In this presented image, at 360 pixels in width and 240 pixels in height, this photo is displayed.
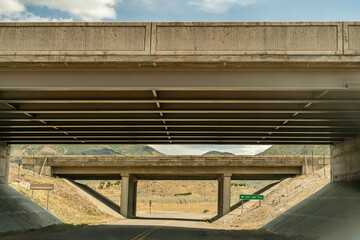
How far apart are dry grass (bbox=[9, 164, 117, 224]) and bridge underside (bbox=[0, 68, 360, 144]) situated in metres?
12.0

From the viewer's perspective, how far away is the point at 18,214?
26844 mm

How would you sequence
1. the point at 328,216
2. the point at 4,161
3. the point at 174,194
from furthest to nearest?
the point at 174,194 < the point at 4,161 < the point at 328,216

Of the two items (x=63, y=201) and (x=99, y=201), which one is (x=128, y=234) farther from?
(x=99, y=201)

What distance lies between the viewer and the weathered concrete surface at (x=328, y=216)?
1866 cm

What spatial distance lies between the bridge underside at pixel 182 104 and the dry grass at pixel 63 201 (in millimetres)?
12039

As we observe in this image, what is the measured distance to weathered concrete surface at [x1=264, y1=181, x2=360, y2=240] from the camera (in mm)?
18656

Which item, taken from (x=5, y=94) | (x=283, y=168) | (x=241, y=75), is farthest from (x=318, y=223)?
(x=283, y=168)

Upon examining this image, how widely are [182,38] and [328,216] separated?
12.0m

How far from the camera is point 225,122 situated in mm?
23141

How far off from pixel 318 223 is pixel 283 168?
101 ft

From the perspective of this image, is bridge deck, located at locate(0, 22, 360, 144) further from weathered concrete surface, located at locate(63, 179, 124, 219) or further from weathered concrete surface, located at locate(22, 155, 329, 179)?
weathered concrete surface, located at locate(63, 179, 124, 219)

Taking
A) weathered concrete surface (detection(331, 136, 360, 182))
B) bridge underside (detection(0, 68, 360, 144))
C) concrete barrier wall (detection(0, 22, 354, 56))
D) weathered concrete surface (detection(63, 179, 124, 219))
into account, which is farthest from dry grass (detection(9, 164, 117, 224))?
concrete barrier wall (detection(0, 22, 354, 56))

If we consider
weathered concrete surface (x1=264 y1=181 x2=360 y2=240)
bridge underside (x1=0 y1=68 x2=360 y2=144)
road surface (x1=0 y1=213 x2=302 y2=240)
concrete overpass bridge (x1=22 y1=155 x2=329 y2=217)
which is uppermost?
bridge underside (x1=0 y1=68 x2=360 y2=144)

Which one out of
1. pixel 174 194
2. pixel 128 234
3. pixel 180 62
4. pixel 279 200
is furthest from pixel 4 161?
pixel 174 194
